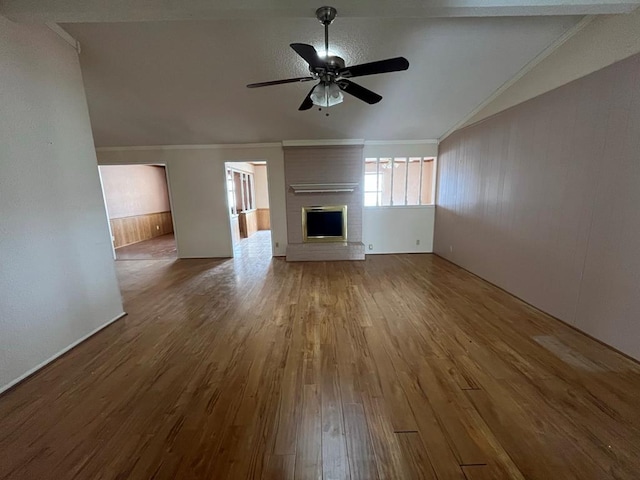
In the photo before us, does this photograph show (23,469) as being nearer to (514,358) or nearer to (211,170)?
(514,358)

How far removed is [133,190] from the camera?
25.3 feet

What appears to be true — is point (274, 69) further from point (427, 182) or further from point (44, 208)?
point (427, 182)

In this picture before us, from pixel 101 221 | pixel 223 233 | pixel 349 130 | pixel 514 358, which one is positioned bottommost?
pixel 514 358

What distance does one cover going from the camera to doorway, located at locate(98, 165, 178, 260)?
21.7ft

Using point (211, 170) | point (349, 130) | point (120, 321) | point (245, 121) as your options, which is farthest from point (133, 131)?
point (349, 130)

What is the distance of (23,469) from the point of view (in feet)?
4.25

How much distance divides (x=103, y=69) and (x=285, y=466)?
4259 millimetres

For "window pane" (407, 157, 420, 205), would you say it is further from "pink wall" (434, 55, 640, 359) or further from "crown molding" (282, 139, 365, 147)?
"pink wall" (434, 55, 640, 359)

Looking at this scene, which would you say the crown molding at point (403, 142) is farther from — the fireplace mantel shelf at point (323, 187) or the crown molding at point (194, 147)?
the crown molding at point (194, 147)

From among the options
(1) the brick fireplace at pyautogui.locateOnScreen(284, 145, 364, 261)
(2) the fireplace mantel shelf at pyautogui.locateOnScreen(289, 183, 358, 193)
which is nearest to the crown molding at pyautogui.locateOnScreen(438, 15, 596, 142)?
(1) the brick fireplace at pyautogui.locateOnScreen(284, 145, 364, 261)

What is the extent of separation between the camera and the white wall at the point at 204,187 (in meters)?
5.29

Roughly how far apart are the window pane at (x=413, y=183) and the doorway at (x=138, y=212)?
17.9ft

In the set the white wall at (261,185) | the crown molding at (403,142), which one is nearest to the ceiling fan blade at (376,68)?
the crown molding at (403,142)

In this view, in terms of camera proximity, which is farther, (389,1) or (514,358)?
(514,358)
